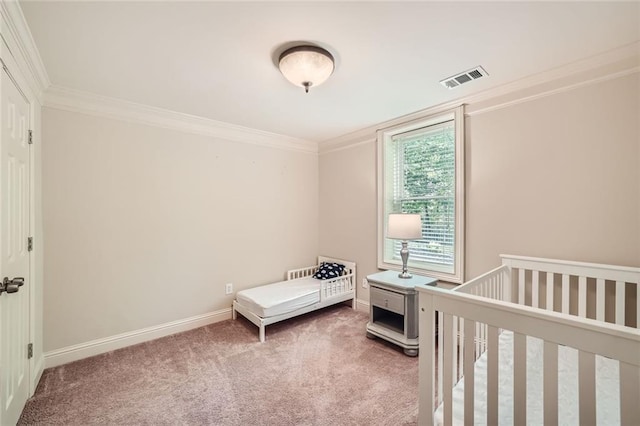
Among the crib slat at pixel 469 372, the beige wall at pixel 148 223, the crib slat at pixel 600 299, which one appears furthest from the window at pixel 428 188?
the crib slat at pixel 469 372

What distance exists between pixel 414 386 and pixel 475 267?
1186mm

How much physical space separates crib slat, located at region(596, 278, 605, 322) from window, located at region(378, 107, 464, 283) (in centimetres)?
92

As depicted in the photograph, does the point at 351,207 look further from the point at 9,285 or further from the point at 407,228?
the point at 9,285

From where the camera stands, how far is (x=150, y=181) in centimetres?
A: 276

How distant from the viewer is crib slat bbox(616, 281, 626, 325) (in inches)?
67.2

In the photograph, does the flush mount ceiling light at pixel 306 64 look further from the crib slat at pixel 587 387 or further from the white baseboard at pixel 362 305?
the white baseboard at pixel 362 305

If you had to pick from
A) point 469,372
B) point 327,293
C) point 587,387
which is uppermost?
point 587,387

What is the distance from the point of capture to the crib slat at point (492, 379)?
1.13m

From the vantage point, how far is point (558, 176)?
207cm

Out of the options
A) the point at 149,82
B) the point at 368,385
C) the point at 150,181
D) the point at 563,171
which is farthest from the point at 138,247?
the point at 563,171

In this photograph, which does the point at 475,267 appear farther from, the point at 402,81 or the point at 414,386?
the point at 402,81

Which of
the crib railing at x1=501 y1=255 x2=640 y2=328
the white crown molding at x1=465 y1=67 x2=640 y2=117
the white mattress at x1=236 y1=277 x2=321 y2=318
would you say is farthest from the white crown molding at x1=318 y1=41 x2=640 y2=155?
the white mattress at x1=236 y1=277 x2=321 y2=318

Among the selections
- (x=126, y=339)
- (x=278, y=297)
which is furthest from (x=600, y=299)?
(x=126, y=339)

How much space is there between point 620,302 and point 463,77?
1.85 metres
